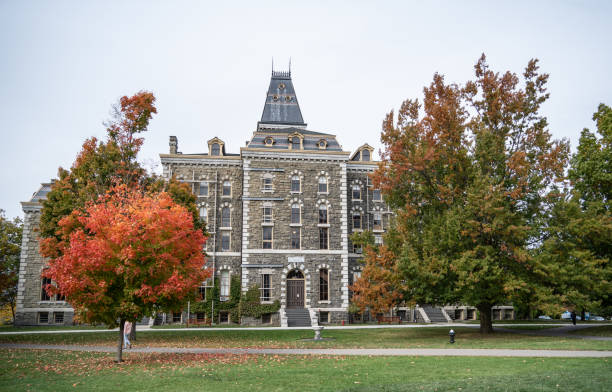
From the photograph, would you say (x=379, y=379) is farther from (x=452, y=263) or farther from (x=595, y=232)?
(x=595, y=232)

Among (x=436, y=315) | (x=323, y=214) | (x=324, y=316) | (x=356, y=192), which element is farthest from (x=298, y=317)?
(x=356, y=192)

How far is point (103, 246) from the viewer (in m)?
15.2

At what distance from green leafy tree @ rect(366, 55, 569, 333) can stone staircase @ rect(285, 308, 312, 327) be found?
41.4 feet

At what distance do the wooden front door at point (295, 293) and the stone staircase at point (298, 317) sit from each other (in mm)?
864

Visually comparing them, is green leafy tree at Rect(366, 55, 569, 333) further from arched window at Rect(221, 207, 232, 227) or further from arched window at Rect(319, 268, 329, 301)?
arched window at Rect(221, 207, 232, 227)

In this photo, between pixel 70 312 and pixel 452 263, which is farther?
pixel 70 312

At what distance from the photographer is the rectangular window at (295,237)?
39.0m

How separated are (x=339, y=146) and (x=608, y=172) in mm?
20652

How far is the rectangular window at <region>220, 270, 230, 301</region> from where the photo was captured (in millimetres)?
39156

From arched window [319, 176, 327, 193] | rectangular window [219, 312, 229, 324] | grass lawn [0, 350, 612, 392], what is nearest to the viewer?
grass lawn [0, 350, 612, 392]

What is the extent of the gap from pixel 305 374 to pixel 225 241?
2878 centimetres

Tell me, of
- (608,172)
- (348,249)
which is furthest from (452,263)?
(348,249)

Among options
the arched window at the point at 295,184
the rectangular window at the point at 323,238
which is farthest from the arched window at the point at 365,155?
the rectangular window at the point at 323,238

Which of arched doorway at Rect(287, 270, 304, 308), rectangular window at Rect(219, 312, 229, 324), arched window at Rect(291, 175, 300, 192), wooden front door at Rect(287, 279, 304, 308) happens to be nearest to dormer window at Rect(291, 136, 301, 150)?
arched window at Rect(291, 175, 300, 192)
